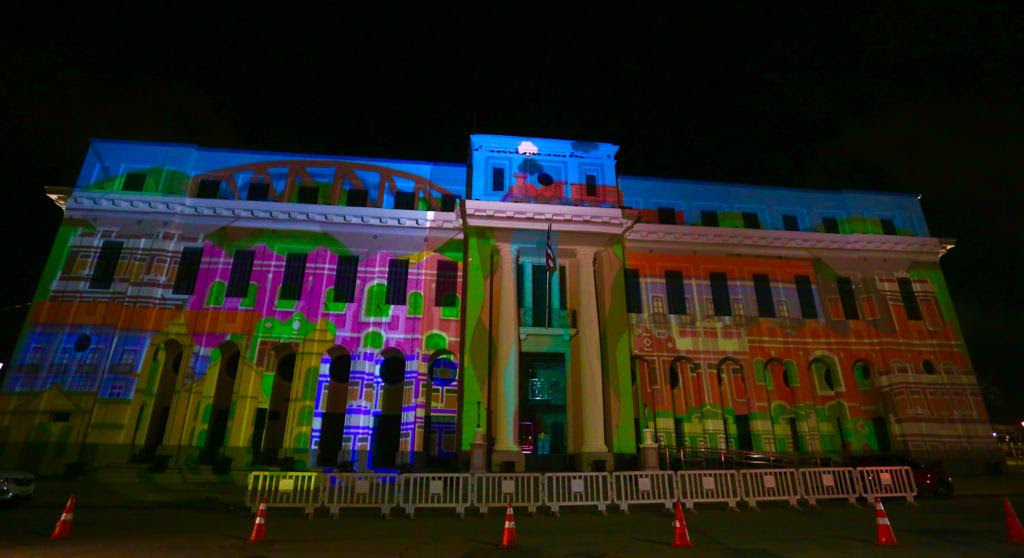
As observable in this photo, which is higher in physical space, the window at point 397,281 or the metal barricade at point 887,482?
the window at point 397,281

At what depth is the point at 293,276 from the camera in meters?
26.3

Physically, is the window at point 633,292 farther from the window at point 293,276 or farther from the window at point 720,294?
the window at point 293,276

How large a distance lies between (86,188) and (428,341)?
1934cm

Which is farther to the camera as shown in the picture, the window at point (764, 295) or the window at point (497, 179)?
the window at point (764, 295)

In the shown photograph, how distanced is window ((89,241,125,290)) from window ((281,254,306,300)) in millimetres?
8115

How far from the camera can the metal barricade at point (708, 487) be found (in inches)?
610

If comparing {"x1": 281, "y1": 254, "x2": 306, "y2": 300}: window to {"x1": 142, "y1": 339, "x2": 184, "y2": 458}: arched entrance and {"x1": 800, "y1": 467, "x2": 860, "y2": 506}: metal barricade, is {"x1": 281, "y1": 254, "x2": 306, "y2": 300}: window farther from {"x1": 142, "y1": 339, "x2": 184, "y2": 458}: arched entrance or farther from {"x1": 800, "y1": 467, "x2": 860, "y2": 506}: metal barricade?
{"x1": 800, "y1": 467, "x2": 860, "y2": 506}: metal barricade

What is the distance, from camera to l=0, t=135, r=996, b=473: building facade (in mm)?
23109

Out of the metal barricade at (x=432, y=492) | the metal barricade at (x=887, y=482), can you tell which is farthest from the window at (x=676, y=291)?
the metal barricade at (x=432, y=492)

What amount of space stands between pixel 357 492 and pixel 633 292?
726 inches

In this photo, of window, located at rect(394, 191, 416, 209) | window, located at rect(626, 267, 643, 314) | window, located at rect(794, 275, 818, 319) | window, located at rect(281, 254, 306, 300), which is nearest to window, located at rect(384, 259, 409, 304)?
window, located at rect(394, 191, 416, 209)

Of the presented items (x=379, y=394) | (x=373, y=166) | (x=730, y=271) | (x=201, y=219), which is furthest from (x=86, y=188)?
(x=730, y=271)

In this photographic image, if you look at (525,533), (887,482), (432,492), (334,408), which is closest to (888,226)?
A: (887,482)

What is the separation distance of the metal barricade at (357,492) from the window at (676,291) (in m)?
18.8
